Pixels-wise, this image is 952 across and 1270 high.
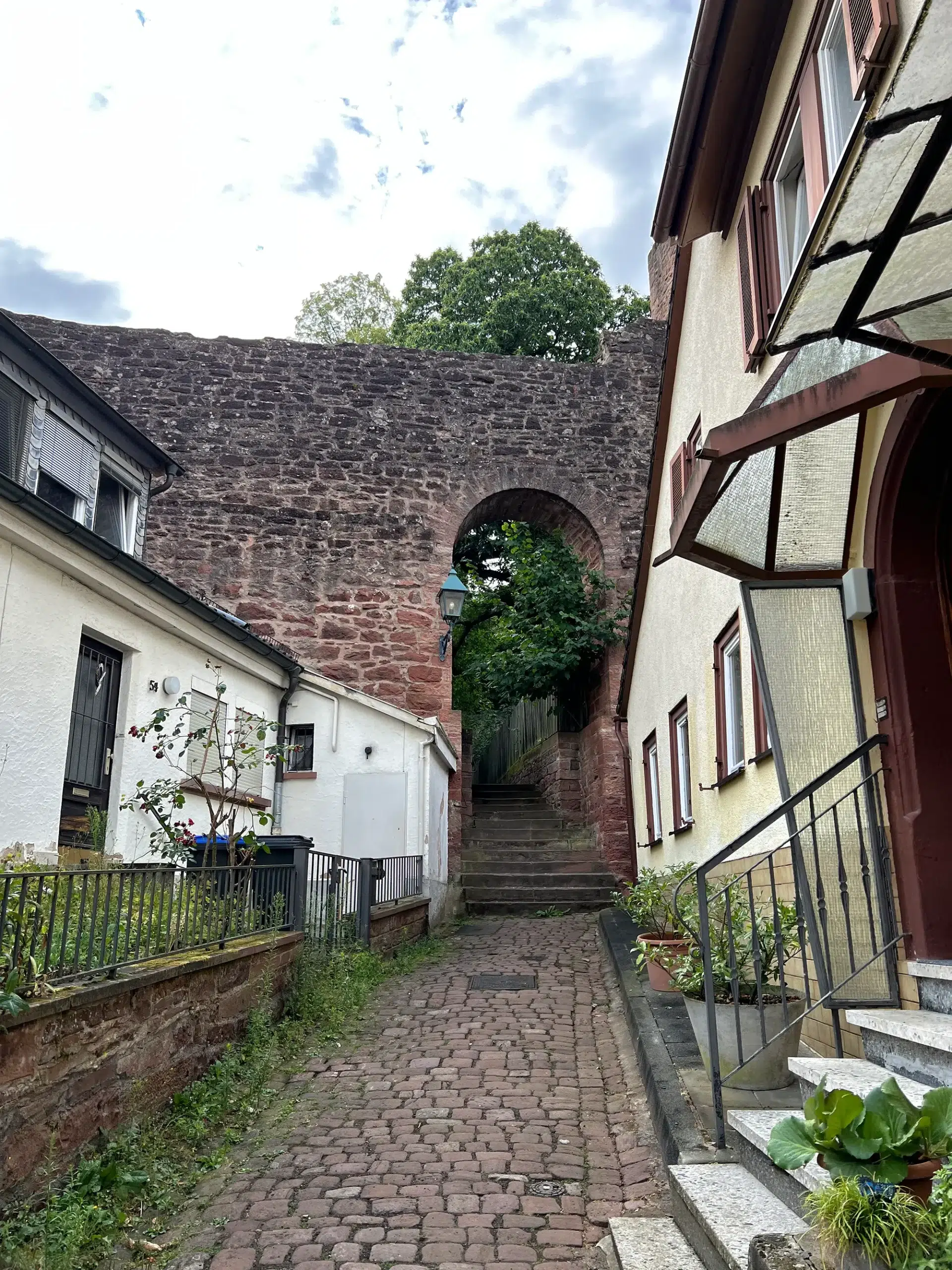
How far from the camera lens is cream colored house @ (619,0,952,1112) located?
305 centimetres

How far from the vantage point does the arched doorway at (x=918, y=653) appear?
13.8 feet

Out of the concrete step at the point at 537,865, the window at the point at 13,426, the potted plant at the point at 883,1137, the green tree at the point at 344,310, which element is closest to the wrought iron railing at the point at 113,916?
the potted plant at the point at 883,1137

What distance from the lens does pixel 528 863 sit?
15.4 metres

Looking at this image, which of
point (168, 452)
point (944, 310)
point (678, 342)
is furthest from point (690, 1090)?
point (168, 452)

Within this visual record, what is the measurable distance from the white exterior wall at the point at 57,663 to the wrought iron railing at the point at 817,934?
5.51 metres

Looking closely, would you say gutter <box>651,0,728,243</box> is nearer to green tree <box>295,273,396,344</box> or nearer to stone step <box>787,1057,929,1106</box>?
stone step <box>787,1057,929,1106</box>

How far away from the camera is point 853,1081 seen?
3545 mm

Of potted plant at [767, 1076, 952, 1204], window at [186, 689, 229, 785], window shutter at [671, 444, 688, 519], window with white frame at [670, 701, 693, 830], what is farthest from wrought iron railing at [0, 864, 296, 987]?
window shutter at [671, 444, 688, 519]

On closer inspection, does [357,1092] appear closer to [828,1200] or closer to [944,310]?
[828,1200]

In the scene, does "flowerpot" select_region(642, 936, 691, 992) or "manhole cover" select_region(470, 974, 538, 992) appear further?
"manhole cover" select_region(470, 974, 538, 992)

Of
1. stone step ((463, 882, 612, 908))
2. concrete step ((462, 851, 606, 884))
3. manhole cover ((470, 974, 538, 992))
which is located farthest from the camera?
concrete step ((462, 851, 606, 884))

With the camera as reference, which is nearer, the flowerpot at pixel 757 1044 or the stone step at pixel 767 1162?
the stone step at pixel 767 1162

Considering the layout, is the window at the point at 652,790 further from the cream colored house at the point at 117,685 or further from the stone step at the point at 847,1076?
the stone step at the point at 847,1076

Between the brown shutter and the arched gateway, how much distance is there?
10.1m
